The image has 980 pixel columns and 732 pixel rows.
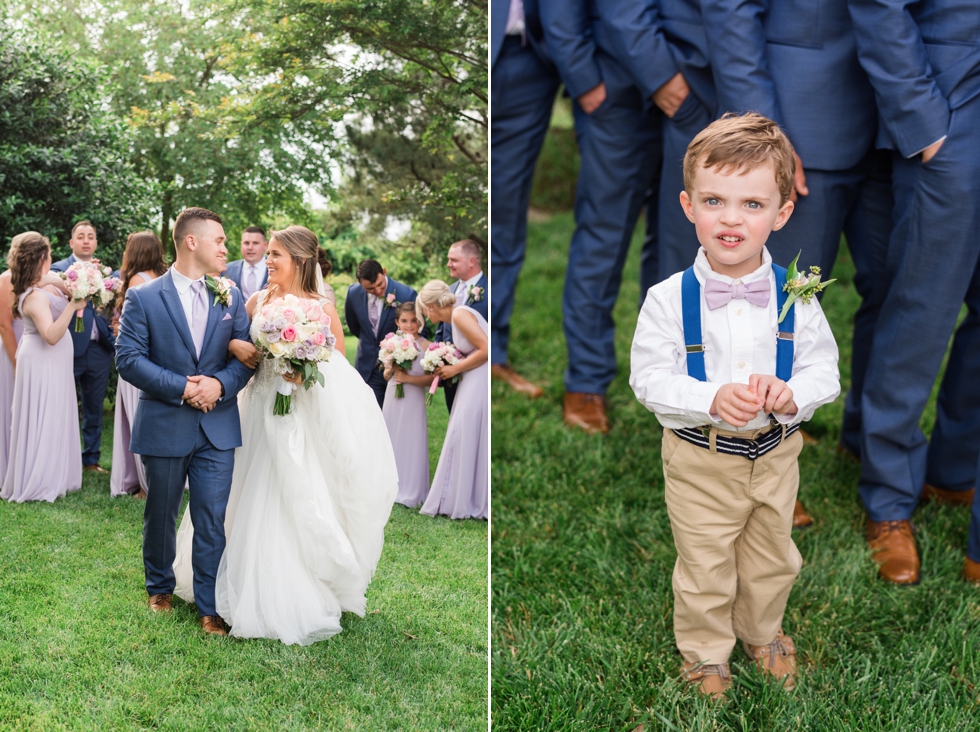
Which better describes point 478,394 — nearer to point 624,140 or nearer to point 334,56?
point 334,56

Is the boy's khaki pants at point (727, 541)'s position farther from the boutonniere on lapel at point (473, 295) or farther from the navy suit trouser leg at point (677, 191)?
the navy suit trouser leg at point (677, 191)

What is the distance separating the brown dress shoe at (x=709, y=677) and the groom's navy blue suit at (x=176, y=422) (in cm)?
147

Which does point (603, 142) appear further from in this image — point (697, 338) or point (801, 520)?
point (697, 338)

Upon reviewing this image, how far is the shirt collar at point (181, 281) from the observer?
2500 mm

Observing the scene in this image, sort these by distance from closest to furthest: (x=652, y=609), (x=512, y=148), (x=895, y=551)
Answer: (x=652, y=609)
(x=895, y=551)
(x=512, y=148)

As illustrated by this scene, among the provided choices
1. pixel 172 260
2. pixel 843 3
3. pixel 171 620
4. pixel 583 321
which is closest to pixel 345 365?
pixel 172 260

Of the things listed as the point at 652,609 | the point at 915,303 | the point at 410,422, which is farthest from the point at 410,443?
the point at 915,303

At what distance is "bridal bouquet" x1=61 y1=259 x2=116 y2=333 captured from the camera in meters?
2.40

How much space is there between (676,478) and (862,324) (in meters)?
2.01

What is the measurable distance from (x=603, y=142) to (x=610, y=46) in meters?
0.56

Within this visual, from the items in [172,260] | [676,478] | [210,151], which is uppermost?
[210,151]

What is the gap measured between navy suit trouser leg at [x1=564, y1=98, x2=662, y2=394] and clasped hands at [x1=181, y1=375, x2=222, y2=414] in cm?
272

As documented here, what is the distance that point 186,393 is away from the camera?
2.53 meters

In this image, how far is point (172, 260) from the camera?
248 cm
